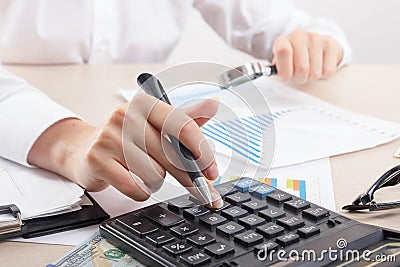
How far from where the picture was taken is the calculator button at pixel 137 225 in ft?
1.87

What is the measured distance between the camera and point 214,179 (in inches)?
25.2

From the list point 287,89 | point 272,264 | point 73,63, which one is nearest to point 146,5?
point 73,63

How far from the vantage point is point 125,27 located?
1.30m

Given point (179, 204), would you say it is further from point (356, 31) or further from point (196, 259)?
point (356, 31)

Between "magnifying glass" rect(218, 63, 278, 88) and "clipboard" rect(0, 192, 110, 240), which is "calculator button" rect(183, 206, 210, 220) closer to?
"clipboard" rect(0, 192, 110, 240)

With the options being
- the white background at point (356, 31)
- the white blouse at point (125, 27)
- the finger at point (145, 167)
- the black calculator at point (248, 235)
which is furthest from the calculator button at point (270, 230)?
the white background at point (356, 31)

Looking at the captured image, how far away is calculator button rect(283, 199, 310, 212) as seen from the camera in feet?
1.99

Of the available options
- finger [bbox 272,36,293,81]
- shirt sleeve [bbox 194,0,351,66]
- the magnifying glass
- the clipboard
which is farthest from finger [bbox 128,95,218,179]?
shirt sleeve [bbox 194,0,351,66]

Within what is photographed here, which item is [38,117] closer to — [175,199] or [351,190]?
[175,199]

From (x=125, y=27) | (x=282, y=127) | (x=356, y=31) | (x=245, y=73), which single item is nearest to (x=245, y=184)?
(x=282, y=127)

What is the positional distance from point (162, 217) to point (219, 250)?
78 mm

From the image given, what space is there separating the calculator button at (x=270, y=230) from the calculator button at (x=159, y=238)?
0.07 meters

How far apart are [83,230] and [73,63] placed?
0.63m

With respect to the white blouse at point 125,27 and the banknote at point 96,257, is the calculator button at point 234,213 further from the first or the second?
the white blouse at point 125,27
